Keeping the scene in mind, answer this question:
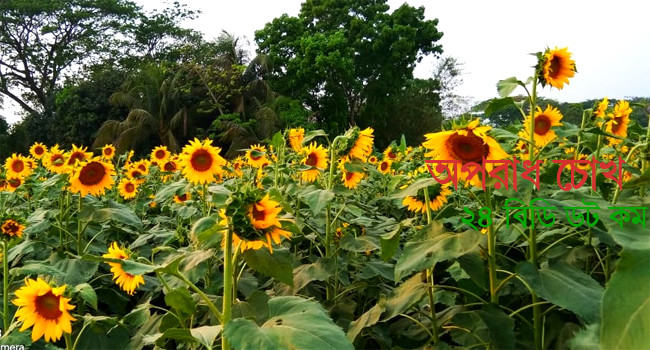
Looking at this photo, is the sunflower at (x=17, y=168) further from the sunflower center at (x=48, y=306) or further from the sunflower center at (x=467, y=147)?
the sunflower center at (x=467, y=147)

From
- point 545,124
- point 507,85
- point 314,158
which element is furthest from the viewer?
point 314,158

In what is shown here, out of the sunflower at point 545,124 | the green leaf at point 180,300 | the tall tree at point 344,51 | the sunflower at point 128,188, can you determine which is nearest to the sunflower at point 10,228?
the green leaf at point 180,300

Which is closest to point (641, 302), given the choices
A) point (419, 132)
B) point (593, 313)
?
point (593, 313)

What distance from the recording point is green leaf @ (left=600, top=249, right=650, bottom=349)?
0.40 m

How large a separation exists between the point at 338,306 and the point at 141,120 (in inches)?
705

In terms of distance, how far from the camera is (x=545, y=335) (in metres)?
1.28

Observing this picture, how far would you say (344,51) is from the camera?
848 inches

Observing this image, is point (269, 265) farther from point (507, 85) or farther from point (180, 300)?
point (507, 85)

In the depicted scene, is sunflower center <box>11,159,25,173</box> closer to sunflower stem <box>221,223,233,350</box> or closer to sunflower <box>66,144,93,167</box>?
sunflower <box>66,144,93,167</box>

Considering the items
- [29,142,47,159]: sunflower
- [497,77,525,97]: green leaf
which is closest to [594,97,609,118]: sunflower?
[497,77,525,97]: green leaf

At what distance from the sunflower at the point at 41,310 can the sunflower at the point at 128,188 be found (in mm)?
2215

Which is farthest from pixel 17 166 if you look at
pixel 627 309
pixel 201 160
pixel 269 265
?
pixel 627 309

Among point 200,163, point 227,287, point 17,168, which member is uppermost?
point 17,168

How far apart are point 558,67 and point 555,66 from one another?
0.01m
